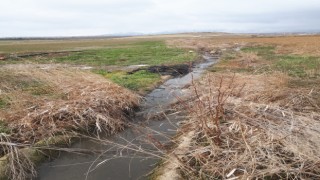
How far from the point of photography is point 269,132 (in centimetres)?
656

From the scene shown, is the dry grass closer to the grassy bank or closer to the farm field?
the farm field

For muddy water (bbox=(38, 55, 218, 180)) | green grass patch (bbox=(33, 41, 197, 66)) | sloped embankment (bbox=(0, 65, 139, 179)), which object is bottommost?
green grass patch (bbox=(33, 41, 197, 66))

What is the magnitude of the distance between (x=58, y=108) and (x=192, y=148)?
14.6 ft

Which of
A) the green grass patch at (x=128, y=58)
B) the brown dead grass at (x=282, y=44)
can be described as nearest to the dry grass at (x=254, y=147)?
the green grass patch at (x=128, y=58)

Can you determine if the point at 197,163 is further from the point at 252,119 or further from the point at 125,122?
the point at 125,122

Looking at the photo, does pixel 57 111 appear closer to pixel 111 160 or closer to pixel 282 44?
pixel 111 160

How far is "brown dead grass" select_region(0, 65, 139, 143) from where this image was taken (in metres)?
8.82

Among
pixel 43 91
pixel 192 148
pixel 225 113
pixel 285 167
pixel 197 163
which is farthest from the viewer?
pixel 43 91

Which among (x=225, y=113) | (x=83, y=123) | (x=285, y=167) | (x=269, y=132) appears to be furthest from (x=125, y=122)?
(x=285, y=167)

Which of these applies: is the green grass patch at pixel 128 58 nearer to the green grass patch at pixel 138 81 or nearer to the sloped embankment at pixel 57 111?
the green grass patch at pixel 138 81

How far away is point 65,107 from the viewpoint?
9.80 metres

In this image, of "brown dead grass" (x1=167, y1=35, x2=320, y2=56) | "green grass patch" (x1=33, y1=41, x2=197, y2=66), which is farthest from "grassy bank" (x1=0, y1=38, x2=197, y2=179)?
"brown dead grass" (x1=167, y1=35, x2=320, y2=56)

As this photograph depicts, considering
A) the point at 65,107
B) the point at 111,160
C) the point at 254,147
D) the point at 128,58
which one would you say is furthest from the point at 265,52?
the point at 254,147

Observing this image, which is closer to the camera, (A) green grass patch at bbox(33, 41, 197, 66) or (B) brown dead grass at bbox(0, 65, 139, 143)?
(B) brown dead grass at bbox(0, 65, 139, 143)
